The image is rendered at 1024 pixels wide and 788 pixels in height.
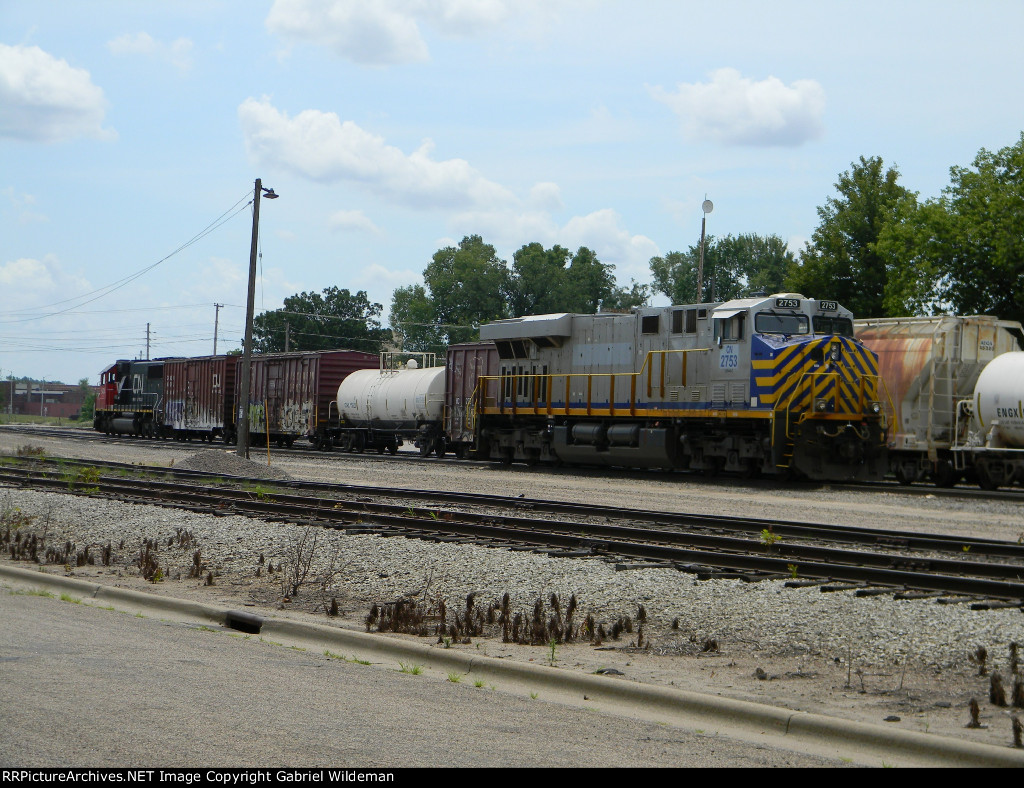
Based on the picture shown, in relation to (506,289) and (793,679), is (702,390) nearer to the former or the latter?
(793,679)

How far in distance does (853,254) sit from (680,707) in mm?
46178

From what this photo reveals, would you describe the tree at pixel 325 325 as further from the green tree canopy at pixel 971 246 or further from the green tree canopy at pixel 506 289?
the green tree canopy at pixel 971 246

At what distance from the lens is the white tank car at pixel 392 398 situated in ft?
114

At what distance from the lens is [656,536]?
1329 centimetres

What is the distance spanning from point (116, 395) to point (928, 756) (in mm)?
53920

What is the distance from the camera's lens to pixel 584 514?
678 inches

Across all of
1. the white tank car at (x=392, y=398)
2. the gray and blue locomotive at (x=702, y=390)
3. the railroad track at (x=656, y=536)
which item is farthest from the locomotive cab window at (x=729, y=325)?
the white tank car at (x=392, y=398)

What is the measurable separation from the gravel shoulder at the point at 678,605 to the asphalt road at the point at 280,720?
1.11 m

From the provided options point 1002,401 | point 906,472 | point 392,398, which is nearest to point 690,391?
point 906,472

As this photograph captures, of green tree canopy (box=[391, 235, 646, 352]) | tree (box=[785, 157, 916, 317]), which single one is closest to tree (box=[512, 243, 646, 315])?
green tree canopy (box=[391, 235, 646, 352])

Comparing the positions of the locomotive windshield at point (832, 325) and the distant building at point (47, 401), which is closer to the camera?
the locomotive windshield at point (832, 325)

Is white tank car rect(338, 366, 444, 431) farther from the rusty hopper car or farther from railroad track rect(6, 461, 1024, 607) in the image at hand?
the rusty hopper car

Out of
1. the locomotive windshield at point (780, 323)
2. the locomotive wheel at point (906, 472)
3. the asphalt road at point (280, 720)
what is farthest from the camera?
the locomotive wheel at point (906, 472)
